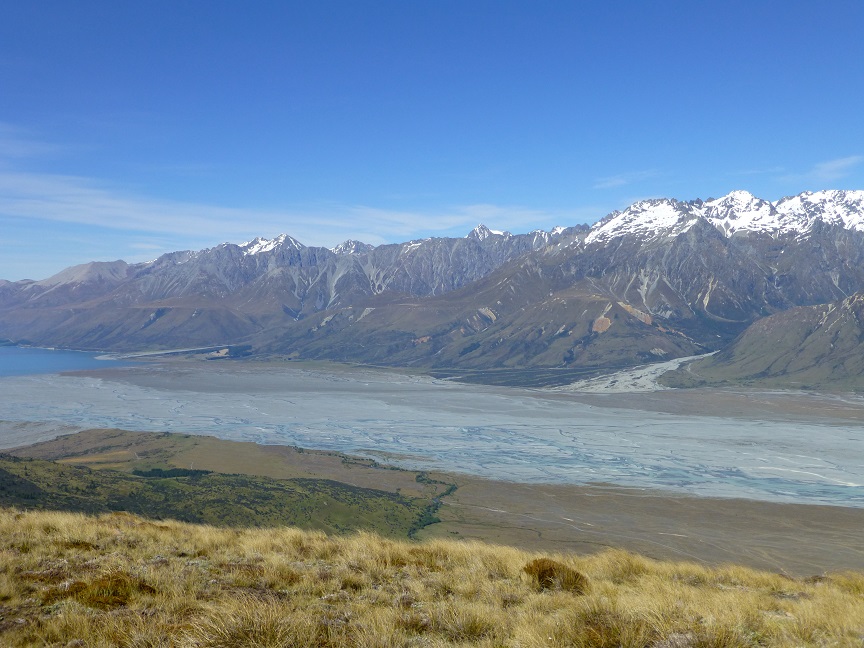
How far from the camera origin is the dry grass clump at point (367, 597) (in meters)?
8.60

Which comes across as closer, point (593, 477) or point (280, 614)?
point (280, 614)

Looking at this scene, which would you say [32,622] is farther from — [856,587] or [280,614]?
[856,587]

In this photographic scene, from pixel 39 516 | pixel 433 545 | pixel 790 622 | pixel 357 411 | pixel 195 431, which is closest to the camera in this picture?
pixel 790 622

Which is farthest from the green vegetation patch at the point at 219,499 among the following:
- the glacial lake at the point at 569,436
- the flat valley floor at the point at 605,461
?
the glacial lake at the point at 569,436

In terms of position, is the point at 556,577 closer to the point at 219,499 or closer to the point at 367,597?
the point at 367,597

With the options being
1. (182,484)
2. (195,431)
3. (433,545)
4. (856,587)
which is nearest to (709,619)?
(856,587)

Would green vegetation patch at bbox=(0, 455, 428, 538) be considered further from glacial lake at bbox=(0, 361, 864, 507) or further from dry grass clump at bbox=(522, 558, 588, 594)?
dry grass clump at bbox=(522, 558, 588, 594)

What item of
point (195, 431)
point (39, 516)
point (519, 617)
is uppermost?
point (519, 617)

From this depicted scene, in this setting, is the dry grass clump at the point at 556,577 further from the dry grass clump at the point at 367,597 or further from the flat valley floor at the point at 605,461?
the flat valley floor at the point at 605,461

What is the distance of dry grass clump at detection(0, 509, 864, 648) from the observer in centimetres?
860

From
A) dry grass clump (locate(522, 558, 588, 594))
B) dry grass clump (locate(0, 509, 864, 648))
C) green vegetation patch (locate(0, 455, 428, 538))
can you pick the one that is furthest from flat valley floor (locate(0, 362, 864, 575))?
dry grass clump (locate(522, 558, 588, 594))

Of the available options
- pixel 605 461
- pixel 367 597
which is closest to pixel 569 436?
pixel 605 461

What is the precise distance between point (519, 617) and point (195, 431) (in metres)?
152

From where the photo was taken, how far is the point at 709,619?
932 cm
